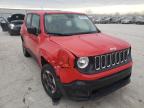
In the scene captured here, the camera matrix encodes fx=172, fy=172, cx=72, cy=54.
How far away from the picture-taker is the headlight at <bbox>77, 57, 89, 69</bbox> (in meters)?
2.93

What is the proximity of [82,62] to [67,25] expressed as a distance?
5.31 feet

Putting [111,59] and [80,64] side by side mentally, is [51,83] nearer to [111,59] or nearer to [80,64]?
[80,64]

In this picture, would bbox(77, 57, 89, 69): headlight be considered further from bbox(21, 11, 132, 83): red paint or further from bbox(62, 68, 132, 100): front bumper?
bbox(62, 68, 132, 100): front bumper

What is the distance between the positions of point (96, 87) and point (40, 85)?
1.88 m

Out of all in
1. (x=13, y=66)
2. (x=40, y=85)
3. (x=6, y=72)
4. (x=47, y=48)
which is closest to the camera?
(x=47, y=48)

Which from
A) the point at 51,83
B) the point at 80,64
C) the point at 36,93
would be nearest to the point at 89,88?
the point at 80,64

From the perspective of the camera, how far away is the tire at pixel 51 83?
3362mm

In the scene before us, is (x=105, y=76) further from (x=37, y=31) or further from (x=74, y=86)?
(x=37, y=31)

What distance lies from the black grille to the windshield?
1182mm

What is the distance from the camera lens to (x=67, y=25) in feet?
14.1

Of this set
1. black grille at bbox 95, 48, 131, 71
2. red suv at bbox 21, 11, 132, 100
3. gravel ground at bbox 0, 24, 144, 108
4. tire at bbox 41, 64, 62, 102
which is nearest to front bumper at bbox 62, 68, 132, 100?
red suv at bbox 21, 11, 132, 100

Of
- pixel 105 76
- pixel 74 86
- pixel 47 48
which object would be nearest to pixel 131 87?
pixel 105 76

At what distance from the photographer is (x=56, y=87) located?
335 centimetres

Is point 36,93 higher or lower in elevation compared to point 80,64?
lower
